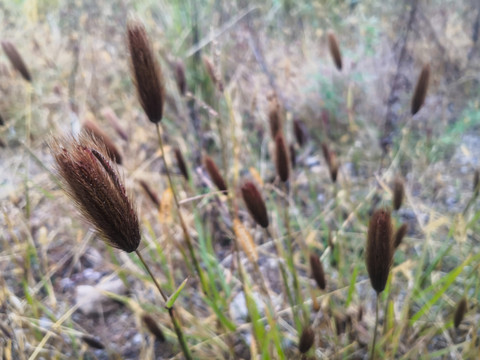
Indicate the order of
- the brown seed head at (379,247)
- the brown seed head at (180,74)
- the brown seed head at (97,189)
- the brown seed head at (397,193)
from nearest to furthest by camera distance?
the brown seed head at (97,189) < the brown seed head at (379,247) < the brown seed head at (397,193) < the brown seed head at (180,74)

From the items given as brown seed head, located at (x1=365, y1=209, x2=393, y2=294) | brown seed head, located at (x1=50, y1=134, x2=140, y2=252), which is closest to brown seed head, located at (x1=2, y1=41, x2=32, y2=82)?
brown seed head, located at (x1=50, y1=134, x2=140, y2=252)

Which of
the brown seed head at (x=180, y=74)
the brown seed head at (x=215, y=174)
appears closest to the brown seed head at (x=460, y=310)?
the brown seed head at (x=215, y=174)

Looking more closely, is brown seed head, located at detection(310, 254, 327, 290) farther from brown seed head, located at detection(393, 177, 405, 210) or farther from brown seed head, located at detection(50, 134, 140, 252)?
brown seed head, located at detection(50, 134, 140, 252)

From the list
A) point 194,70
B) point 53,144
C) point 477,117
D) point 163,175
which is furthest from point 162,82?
point 477,117

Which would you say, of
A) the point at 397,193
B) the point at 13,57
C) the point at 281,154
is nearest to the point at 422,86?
the point at 397,193

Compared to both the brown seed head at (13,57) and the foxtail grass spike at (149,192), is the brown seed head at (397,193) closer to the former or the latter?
the foxtail grass spike at (149,192)

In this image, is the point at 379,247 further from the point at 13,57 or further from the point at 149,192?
the point at 13,57
